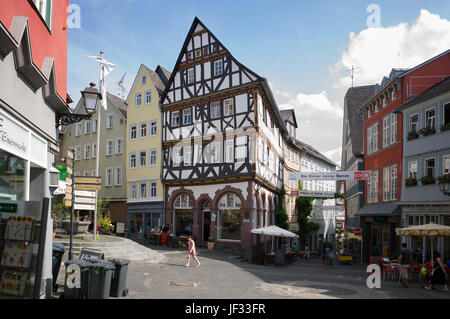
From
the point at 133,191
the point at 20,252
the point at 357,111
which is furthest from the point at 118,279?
the point at 357,111

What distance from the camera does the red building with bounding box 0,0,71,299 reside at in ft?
21.9

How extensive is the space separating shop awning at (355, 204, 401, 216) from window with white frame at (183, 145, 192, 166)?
495 inches

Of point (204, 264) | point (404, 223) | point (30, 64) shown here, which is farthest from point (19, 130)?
point (404, 223)

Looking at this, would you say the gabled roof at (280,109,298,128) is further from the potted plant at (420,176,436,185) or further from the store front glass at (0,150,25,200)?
the store front glass at (0,150,25,200)

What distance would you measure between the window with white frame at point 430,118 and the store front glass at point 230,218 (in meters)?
11.9

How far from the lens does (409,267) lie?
18.3 m

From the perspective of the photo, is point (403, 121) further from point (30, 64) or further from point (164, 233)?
point (30, 64)

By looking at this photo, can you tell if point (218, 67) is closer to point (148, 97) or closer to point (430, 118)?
point (148, 97)

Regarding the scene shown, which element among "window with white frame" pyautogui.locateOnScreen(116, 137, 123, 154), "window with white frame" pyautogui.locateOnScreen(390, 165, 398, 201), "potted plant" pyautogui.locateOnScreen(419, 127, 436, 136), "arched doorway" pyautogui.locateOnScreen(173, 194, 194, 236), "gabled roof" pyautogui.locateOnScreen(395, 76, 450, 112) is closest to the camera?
"gabled roof" pyautogui.locateOnScreen(395, 76, 450, 112)

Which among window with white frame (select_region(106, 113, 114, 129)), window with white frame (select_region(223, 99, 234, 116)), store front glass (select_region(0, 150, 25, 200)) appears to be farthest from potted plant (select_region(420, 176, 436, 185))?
window with white frame (select_region(106, 113, 114, 129))

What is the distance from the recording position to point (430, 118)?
23109mm

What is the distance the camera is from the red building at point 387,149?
991 inches

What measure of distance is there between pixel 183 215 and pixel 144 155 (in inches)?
246

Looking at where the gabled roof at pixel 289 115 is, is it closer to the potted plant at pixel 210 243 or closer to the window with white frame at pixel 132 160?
the window with white frame at pixel 132 160
